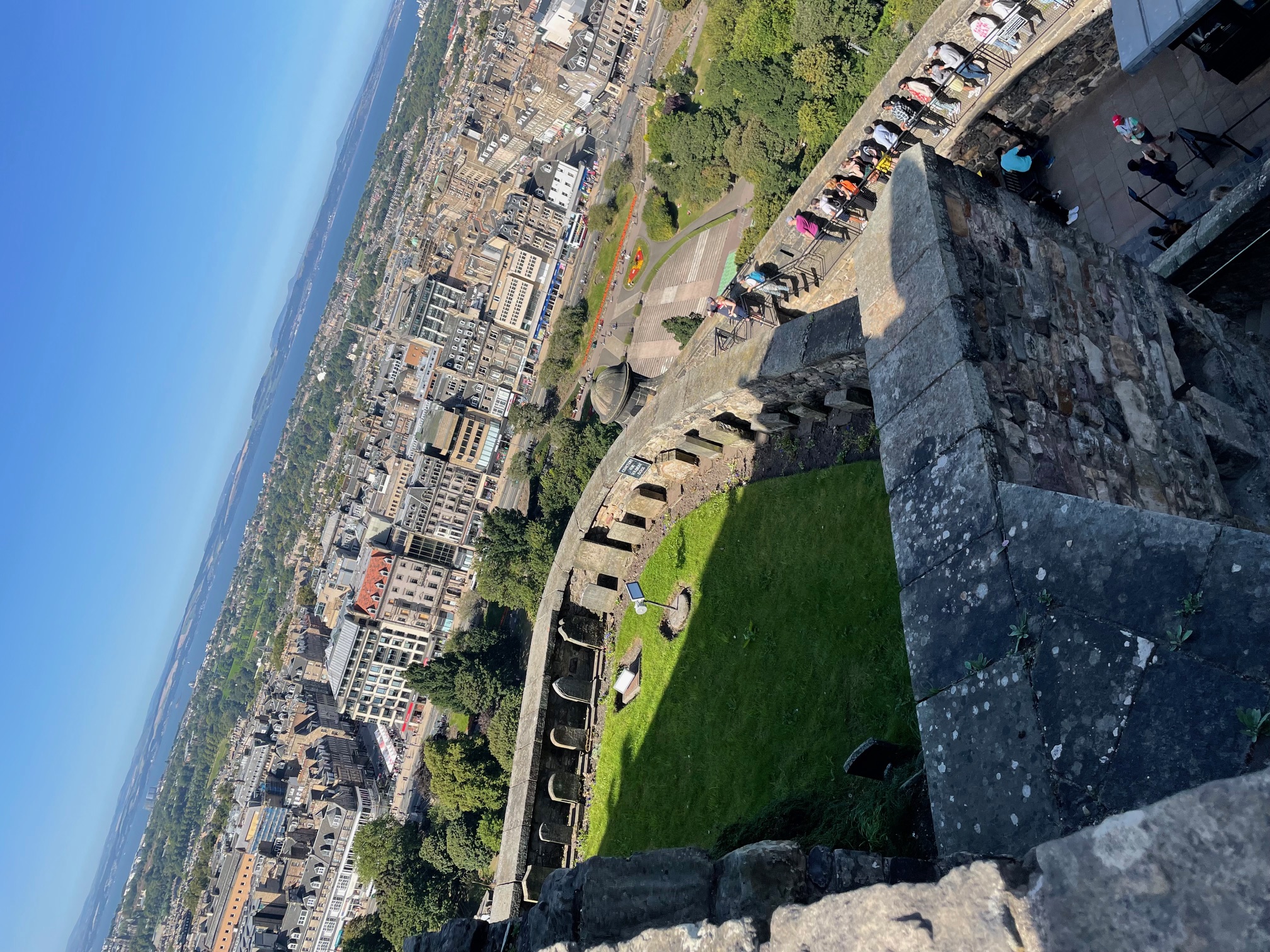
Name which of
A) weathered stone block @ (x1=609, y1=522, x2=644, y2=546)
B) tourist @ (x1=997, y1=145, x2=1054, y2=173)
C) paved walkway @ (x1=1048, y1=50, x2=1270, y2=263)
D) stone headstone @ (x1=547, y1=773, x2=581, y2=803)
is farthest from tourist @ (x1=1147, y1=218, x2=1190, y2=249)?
stone headstone @ (x1=547, y1=773, x2=581, y2=803)

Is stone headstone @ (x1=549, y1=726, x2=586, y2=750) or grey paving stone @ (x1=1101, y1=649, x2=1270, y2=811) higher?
stone headstone @ (x1=549, y1=726, x2=586, y2=750)

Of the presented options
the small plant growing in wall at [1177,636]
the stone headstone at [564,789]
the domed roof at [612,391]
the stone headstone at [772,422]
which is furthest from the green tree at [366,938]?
the small plant growing in wall at [1177,636]

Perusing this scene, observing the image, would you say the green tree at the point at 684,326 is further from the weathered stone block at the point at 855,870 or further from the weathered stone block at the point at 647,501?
the weathered stone block at the point at 855,870

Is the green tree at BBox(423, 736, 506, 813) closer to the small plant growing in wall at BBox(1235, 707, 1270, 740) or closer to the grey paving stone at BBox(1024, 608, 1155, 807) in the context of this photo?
the grey paving stone at BBox(1024, 608, 1155, 807)

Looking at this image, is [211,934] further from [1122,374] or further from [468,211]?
[1122,374]

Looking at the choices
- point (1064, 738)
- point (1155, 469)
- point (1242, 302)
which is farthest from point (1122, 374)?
point (1064, 738)

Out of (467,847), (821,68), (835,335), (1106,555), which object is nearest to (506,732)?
(467,847)
